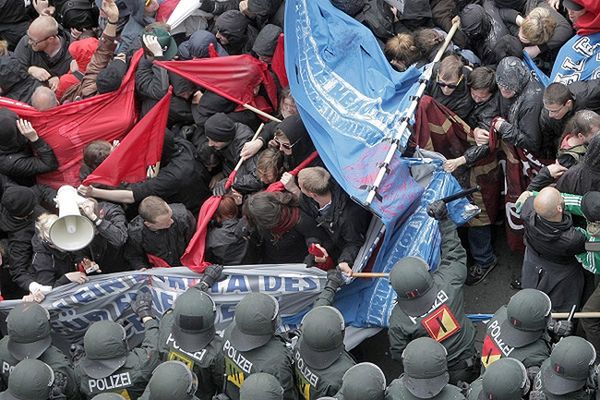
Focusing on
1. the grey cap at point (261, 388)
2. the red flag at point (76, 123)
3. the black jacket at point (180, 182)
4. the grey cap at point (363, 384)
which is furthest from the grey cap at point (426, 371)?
the red flag at point (76, 123)

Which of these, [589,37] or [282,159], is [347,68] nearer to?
[282,159]

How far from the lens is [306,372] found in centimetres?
915

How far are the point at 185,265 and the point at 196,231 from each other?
0.34 metres

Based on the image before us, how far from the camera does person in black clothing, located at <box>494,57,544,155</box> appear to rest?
10516 millimetres

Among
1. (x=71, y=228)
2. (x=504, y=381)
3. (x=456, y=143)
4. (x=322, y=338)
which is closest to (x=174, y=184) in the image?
(x=71, y=228)

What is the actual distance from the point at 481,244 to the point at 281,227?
208cm

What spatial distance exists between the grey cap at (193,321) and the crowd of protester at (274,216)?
0.02m

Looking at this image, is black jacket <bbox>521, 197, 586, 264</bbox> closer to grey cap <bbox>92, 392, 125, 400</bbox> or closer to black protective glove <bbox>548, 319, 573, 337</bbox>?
black protective glove <bbox>548, 319, 573, 337</bbox>

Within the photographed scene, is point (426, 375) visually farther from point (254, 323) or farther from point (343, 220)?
point (343, 220)

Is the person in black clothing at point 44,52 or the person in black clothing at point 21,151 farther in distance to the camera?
the person in black clothing at point 44,52

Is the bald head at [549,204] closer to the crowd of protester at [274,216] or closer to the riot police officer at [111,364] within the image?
the crowd of protester at [274,216]

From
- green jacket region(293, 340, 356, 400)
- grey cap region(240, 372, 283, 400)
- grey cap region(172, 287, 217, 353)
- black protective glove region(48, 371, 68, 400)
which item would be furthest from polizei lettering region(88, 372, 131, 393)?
green jacket region(293, 340, 356, 400)

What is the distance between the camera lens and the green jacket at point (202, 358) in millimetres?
9445

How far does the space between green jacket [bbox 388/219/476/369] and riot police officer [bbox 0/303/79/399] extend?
2.55m
